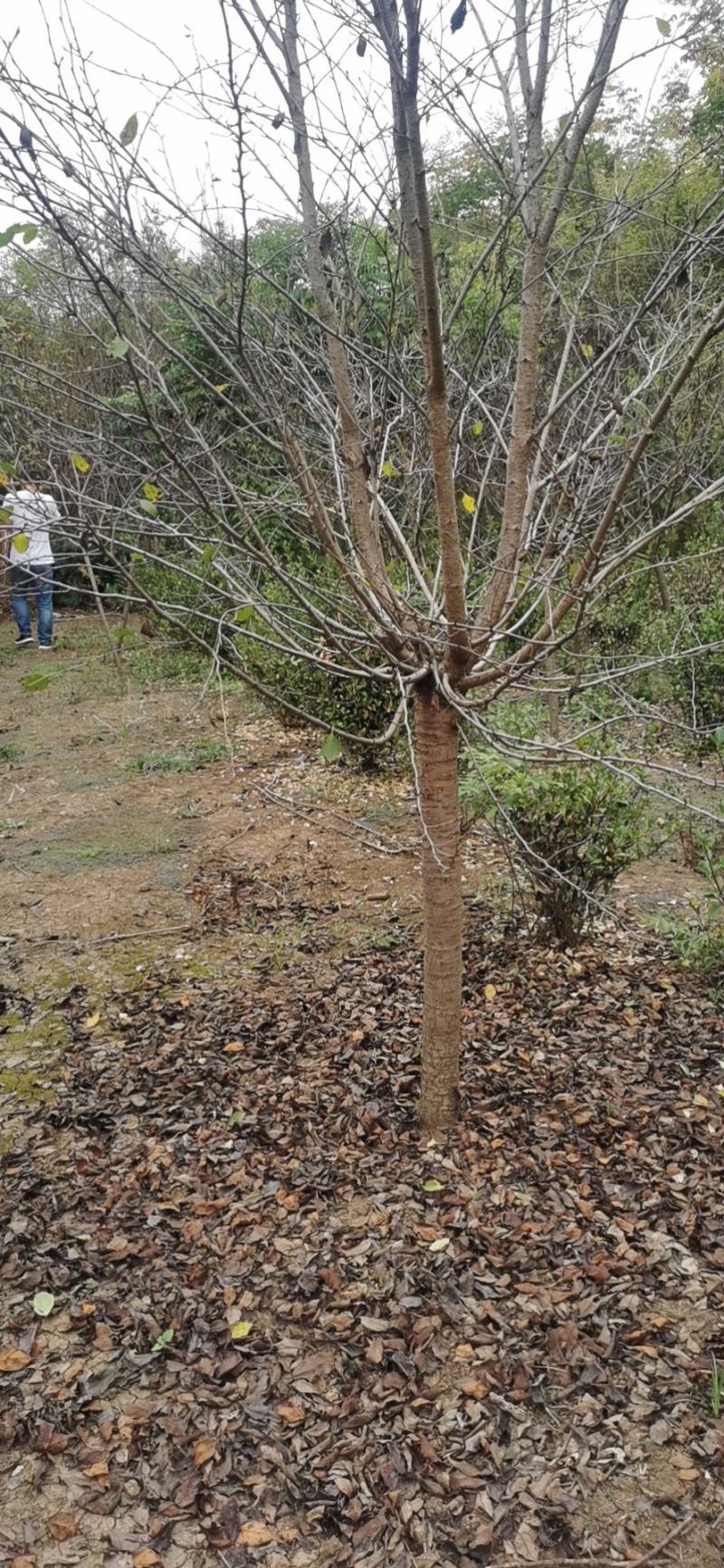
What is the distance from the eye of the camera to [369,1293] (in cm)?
215

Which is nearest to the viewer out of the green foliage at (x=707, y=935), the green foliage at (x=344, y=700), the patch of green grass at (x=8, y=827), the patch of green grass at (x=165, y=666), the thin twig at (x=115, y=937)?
the green foliage at (x=707, y=935)

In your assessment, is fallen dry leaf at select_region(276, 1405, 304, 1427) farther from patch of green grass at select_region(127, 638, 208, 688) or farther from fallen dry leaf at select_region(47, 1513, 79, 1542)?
patch of green grass at select_region(127, 638, 208, 688)

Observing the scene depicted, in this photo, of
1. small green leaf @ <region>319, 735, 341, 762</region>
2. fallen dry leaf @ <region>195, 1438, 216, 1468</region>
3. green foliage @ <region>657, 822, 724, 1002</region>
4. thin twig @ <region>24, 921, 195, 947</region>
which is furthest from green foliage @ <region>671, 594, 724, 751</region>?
fallen dry leaf @ <region>195, 1438, 216, 1468</region>

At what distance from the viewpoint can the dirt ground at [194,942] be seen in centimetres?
168

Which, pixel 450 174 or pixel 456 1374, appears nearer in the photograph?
pixel 456 1374

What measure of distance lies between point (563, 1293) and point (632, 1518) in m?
0.47

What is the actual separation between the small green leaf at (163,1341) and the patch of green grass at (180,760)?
4.30 meters

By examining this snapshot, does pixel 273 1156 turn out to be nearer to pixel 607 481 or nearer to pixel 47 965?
pixel 47 965

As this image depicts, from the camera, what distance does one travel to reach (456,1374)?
1.97m

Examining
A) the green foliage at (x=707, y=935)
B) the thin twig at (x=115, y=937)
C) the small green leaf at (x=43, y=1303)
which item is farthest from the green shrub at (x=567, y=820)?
the small green leaf at (x=43, y=1303)

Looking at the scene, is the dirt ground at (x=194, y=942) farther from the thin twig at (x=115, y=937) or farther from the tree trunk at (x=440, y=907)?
the tree trunk at (x=440, y=907)

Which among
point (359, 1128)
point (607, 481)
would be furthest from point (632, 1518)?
point (607, 481)

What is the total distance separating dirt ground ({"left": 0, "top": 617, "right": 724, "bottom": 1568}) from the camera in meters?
1.68

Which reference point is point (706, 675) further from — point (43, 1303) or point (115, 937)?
point (43, 1303)
